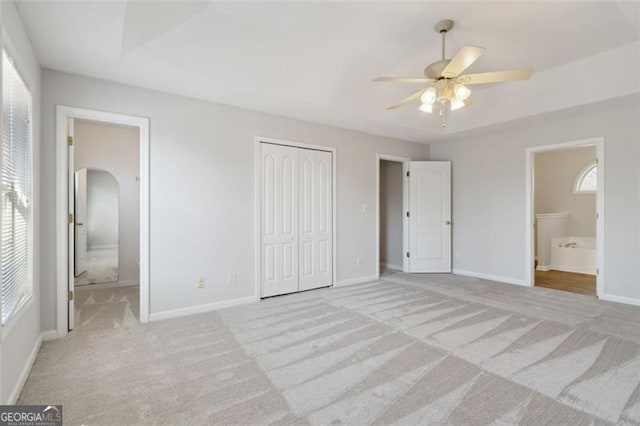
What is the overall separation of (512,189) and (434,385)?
4096 millimetres

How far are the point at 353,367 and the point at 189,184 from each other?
2641 millimetres

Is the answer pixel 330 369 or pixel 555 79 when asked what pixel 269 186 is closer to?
pixel 330 369

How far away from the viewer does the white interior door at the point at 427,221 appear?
5.77 metres

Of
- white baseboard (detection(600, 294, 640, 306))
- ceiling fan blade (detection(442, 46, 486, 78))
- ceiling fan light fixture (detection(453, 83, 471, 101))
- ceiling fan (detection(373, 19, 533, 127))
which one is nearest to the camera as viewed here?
ceiling fan blade (detection(442, 46, 486, 78))

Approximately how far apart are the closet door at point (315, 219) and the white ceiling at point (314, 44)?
2.61ft

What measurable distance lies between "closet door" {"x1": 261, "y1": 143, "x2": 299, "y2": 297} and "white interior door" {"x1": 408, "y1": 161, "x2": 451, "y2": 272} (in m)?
2.50

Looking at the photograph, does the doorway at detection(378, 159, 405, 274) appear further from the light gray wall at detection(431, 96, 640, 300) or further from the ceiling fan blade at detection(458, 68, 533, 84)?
the ceiling fan blade at detection(458, 68, 533, 84)

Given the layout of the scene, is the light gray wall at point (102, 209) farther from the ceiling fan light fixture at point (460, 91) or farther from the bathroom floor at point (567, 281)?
the bathroom floor at point (567, 281)

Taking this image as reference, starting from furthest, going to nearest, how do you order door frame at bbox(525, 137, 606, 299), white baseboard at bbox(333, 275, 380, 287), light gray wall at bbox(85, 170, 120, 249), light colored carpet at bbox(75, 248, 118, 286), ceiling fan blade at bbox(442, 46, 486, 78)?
light gray wall at bbox(85, 170, 120, 249) < light colored carpet at bbox(75, 248, 118, 286) < white baseboard at bbox(333, 275, 380, 287) < door frame at bbox(525, 137, 606, 299) < ceiling fan blade at bbox(442, 46, 486, 78)

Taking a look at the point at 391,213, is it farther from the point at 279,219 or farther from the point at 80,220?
the point at 80,220

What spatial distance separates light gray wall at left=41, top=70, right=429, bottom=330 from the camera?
2.95 meters

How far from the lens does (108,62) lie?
9.23ft

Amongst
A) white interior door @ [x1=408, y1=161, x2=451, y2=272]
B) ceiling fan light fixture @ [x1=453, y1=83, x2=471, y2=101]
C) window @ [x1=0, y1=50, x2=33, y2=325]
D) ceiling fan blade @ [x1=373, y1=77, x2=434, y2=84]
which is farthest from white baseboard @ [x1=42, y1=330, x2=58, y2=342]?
white interior door @ [x1=408, y1=161, x2=451, y2=272]

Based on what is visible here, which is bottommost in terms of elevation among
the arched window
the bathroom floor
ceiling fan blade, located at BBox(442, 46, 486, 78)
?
the bathroom floor
